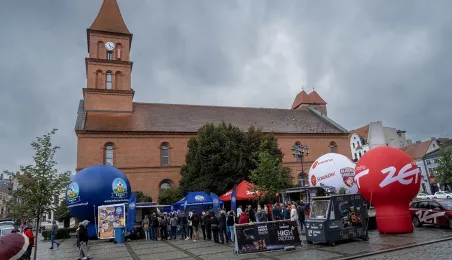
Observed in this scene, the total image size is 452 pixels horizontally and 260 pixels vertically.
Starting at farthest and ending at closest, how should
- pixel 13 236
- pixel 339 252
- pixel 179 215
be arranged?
pixel 179 215 < pixel 339 252 < pixel 13 236

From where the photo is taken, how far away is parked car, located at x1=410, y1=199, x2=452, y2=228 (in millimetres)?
15477

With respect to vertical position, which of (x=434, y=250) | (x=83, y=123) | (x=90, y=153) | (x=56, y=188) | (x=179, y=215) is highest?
(x=83, y=123)

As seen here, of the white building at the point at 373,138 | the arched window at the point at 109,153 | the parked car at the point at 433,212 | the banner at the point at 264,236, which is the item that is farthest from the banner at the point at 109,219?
the white building at the point at 373,138

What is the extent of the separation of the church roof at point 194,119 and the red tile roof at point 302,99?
18.6 feet

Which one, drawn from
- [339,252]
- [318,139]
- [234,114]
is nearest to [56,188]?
[339,252]

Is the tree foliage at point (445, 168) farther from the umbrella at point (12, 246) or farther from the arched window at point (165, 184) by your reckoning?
the umbrella at point (12, 246)

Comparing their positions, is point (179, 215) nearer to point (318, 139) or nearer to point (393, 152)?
point (393, 152)

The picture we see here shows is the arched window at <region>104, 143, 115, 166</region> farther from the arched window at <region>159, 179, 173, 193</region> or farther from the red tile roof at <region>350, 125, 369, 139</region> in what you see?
the red tile roof at <region>350, 125, 369, 139</region>

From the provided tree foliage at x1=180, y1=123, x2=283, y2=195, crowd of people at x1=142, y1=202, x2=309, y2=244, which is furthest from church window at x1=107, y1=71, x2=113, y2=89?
crowd of people at x1=142, y1=202, x2=309, y2=244

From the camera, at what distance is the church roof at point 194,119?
1387 inches

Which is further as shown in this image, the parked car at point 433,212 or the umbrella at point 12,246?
the parked car at point 433,212

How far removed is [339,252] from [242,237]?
3.72 meters

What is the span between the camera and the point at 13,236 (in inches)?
200

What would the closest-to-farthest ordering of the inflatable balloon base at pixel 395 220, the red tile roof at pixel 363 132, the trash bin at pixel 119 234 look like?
the inflatable balloon base at pixel 395 220
the trash bin at pixel 119 234
the red tile roof at pixel 363 132
